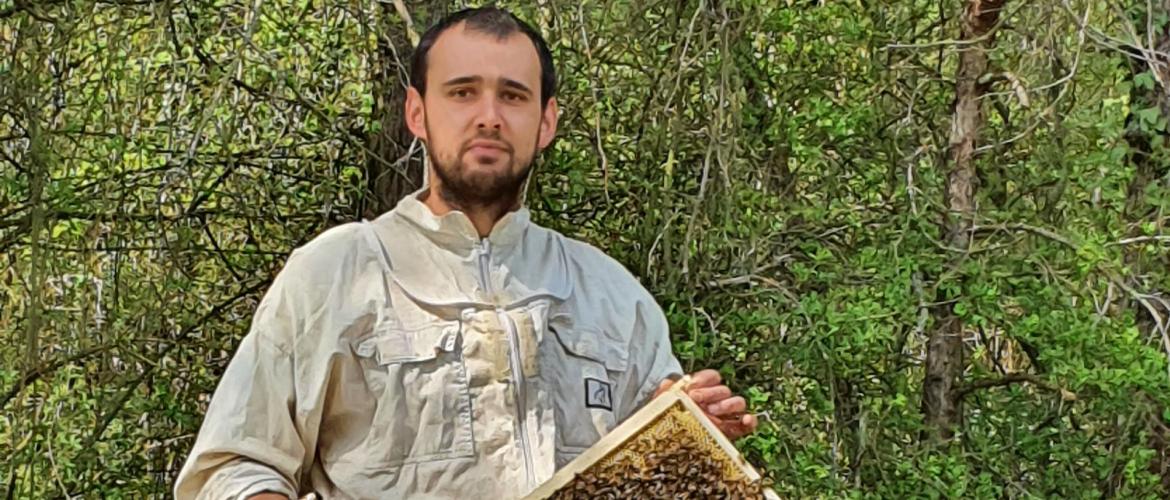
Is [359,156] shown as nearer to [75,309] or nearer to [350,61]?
[350,61]

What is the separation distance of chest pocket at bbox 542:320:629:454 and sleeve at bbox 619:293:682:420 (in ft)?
0.18

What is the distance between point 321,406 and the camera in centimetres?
189

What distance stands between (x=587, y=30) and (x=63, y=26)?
117 centimetres

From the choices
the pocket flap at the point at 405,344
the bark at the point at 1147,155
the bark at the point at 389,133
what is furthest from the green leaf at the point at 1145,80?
the pocket flap at the point at 405,344

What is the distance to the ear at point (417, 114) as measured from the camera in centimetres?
208

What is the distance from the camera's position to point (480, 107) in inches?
78.5

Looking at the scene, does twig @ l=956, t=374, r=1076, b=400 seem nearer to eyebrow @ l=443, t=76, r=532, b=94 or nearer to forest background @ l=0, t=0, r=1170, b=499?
forest background @ l=0, t=0, r=1170, b=499

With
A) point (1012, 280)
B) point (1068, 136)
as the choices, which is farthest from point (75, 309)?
point (1068, 136)

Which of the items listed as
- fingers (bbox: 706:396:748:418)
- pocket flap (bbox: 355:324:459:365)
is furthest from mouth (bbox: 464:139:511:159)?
fingers (bbox: 706:396:748:418)

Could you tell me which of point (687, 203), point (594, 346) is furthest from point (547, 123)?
point (687, 203)

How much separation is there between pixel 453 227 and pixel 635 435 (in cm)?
42

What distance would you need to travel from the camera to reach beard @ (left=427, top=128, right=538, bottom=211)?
6.56ft

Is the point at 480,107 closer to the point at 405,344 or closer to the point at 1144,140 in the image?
the point at 405,344

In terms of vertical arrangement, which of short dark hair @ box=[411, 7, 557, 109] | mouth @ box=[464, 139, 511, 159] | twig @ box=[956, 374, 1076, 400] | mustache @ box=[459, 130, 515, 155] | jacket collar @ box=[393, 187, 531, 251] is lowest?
twig @ box=[956, 374, 1076, 400]
